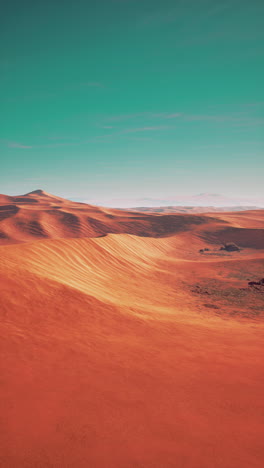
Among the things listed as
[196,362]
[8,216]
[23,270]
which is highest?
[8,216]

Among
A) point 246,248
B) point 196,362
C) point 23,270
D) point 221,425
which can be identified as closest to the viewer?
point 221,425

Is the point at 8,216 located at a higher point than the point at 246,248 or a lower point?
higher

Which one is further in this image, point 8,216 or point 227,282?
point 8,216

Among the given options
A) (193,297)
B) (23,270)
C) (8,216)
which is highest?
(8,216)

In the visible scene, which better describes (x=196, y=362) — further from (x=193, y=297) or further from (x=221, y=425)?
(x=193, y=297)

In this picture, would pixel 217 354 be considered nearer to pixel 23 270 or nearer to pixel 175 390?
pixel 175 390

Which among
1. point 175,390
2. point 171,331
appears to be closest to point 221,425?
point 175,390

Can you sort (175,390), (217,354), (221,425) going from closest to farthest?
(221,425)
(175,390)
(217,354)

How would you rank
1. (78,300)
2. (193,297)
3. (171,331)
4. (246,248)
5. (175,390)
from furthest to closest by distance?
(246,248), (193,297), (78,300), (171,331), (175,390)

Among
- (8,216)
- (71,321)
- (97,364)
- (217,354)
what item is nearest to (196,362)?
(217,354)
